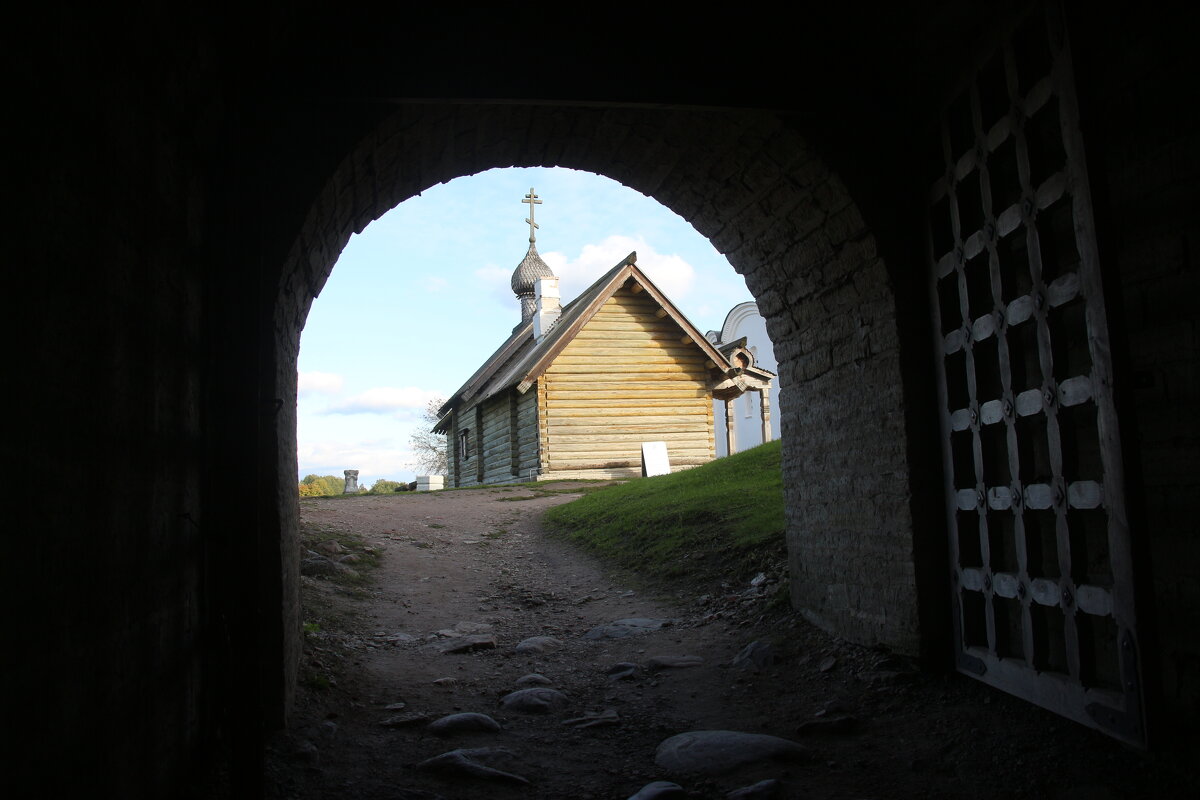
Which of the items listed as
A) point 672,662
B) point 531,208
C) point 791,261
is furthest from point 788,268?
point 531,208

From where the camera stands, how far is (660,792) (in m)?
3.47

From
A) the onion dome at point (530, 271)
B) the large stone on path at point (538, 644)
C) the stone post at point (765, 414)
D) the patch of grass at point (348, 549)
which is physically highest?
the onion dome at point (530, 271)

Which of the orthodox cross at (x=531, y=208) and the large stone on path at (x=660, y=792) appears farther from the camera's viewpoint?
the orthodox cross at (x=531, y=208)

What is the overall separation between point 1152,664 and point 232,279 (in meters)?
3.90

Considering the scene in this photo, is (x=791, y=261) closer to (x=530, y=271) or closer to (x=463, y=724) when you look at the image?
(x=463, y=724)

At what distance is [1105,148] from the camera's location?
11.4 ft

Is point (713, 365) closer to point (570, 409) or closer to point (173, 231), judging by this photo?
point (570, 409)

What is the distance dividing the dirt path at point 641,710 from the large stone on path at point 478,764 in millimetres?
27

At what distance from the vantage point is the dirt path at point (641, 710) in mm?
3543

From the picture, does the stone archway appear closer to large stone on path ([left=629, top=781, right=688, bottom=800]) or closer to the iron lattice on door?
the iron lattice on door

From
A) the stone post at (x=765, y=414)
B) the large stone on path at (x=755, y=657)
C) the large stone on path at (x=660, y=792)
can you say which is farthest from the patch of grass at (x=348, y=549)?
the stone post at (x=765, y=414)

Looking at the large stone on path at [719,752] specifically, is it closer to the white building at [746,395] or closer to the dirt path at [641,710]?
the dirt path at [641,710]

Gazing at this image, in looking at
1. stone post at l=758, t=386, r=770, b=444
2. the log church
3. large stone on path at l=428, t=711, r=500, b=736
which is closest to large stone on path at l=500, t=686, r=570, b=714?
large stone on path at l=428, t=711, r=500, b=736

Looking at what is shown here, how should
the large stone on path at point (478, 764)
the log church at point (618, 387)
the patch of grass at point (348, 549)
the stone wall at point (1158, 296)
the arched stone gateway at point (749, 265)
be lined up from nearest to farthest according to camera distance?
the arched stone gateway at point (749, 265) → the stone wall at point (1158, 296) → the large stone on path at point (478, 764) → the patch of grass at point (348, 549) → the log church at point (618, 387)
